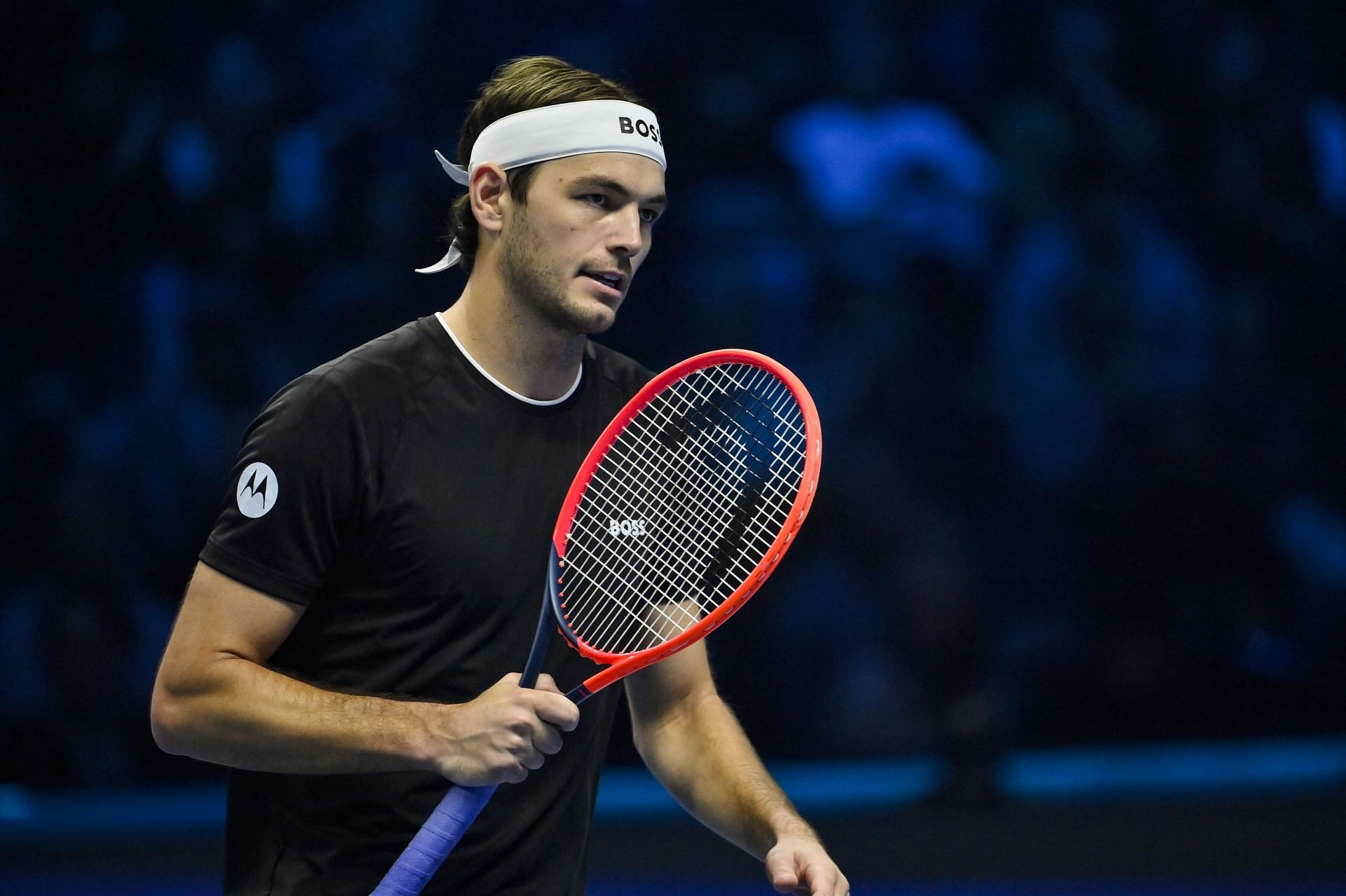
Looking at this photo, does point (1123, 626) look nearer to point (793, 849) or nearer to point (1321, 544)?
point (1321, 544)

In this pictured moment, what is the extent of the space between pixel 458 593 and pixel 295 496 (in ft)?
0.75

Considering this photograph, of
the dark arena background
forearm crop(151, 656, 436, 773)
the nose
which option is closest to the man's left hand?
forearm crop(151, 656, 436, 773)

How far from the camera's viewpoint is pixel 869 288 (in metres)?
4.89

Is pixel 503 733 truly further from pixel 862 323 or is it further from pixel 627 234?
pixel 862 323

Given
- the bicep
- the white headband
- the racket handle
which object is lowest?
the racket handle

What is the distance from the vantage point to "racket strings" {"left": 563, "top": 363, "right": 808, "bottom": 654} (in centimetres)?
189

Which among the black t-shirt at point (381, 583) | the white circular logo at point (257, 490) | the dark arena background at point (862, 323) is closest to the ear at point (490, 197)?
the black t-shirt at point (381, 583)

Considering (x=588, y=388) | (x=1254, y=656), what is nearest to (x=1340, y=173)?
(x=1254, y=656)

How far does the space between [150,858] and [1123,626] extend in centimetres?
304

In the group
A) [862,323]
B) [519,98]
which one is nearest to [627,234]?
[519,98]

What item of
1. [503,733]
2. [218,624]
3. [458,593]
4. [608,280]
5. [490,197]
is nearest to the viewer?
[503,733]

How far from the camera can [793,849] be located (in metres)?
1.68

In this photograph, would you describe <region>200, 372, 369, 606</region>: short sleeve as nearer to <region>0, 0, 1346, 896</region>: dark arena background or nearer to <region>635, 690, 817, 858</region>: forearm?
<region>635, 690, 817, 858</region>: forearm

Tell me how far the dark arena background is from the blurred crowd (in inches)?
0.5
